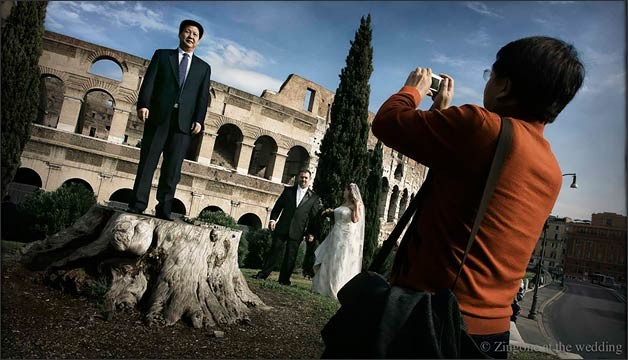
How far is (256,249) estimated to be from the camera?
41.4 feet

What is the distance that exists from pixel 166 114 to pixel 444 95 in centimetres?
357

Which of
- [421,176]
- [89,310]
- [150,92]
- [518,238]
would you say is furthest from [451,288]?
[421,176]

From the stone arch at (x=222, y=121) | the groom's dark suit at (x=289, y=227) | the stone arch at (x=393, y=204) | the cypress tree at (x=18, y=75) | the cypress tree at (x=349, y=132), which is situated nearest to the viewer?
the groom's dark suit at (x=289, y=227)

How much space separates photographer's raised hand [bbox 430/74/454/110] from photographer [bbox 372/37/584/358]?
0.63ft

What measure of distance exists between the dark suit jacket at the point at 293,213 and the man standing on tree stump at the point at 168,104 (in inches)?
150

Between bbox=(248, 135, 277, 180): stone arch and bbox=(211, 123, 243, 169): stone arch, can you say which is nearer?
bbox=(211, 123, 243, 169): stone arch

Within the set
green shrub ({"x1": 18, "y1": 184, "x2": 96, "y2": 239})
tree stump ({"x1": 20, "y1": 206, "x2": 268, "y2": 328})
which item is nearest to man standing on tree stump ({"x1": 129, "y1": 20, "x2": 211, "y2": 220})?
tree stump ({"x1": 20, "y1": 206, "x2": 268, "y2": 328})

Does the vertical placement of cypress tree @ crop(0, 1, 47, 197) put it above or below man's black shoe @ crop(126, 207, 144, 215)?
above

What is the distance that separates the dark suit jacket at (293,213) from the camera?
8070mm

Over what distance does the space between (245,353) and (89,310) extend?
5.01 feet

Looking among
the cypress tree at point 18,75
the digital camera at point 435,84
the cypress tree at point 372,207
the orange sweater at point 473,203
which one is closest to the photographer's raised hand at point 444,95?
the digital camera at point 435,84

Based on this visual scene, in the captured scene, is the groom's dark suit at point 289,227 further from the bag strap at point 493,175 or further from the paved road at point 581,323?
the bag strap at point 493,175

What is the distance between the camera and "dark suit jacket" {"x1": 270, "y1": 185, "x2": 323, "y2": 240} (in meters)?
8.07

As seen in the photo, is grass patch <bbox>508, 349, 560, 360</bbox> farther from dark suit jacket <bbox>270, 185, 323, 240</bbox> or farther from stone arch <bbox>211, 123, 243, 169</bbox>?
stone arch <bbox>211, 123, 243, 169</bbox>
